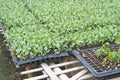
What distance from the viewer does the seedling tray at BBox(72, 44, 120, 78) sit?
3.23 m

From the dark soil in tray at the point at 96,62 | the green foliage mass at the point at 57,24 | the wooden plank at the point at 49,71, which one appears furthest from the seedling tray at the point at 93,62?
→ the wooden plank at the point at 49,71

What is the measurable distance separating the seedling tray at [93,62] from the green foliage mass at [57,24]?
158 mm

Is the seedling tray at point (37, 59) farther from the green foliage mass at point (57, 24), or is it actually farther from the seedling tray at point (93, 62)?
the seedling tray at point (93, 62)

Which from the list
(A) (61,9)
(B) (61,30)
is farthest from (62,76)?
(A) (61,9)

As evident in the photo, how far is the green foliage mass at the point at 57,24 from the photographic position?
3.90 meters

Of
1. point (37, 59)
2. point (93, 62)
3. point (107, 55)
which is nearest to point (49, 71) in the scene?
point (37, 59)

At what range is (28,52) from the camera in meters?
3.69

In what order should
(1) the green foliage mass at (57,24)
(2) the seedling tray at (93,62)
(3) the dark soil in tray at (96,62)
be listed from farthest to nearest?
(1) the green foliage mass at (57,24), (3) the dark soil in tray at (96,62), (2) the seedling tray at (93,62)

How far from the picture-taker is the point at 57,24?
4762 mm

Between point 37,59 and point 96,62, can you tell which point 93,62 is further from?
point 37,59

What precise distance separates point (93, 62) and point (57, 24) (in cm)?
148

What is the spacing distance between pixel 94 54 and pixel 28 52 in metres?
0.99

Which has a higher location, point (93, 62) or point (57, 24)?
point (57, 24)

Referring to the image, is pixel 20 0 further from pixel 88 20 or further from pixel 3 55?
pixel 88 20
